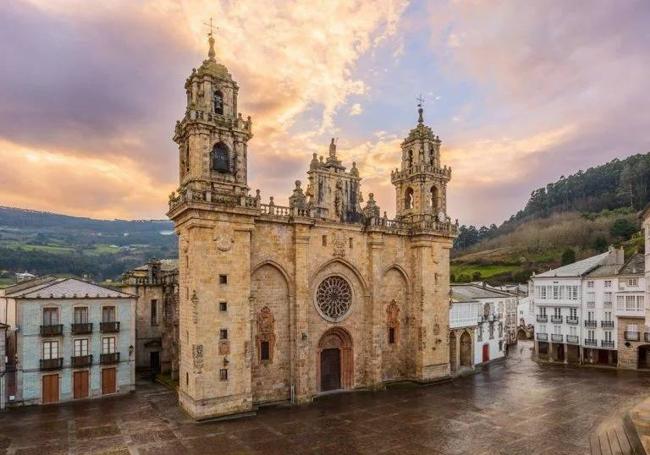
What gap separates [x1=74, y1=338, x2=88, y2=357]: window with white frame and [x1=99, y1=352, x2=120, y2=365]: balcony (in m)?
1.09

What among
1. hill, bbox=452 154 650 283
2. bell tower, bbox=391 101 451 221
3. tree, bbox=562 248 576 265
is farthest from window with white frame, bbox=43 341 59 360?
tree, bbox=562 248 576 265

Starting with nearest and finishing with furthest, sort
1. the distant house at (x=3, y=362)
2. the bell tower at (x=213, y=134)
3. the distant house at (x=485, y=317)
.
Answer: the bell tower at (x=213, y=134)
the distant house at (x=3, y=362)
the distant house at (x=485, y=317)

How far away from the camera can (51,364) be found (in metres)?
27.5

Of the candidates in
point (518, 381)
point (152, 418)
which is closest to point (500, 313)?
point (518, 381)

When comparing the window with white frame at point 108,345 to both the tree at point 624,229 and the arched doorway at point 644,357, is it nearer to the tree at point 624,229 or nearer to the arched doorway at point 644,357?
the arched doorway at point 644,357

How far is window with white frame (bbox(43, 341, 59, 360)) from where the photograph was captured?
27702 mm

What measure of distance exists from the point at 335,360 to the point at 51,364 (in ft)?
61.7

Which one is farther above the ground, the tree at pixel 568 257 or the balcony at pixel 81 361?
the tree at pixel 568 257

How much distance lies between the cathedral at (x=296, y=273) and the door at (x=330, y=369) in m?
0.07

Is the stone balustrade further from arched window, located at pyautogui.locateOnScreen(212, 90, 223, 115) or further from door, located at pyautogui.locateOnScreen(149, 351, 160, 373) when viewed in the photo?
door, located at pyautogui.locateOnScreen(149, 351, 160, 373)

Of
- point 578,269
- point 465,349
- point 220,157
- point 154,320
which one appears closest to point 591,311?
point 578,269

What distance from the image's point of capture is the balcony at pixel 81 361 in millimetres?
28406

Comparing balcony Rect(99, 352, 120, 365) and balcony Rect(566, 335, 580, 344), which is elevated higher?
balcony Rect(99, 352, 120, 365)

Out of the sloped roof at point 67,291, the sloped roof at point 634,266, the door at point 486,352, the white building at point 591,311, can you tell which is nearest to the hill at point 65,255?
the sloped roof at point 67,291
